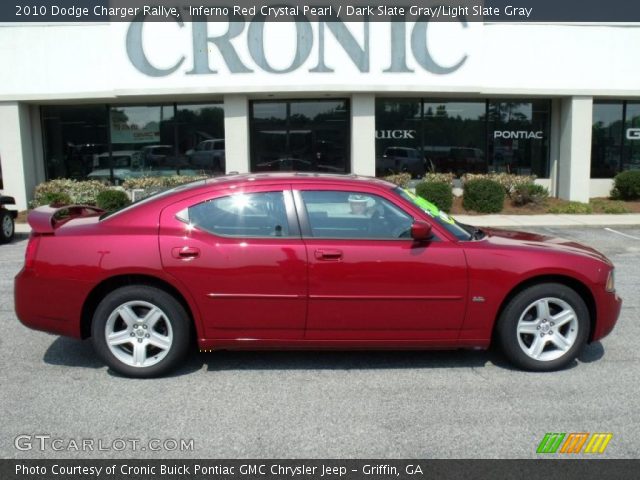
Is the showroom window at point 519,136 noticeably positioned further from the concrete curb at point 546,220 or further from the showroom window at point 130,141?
the showroom window at point 130,141

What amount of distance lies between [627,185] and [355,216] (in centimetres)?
1549

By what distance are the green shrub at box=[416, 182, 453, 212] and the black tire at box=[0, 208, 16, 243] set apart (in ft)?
32.1

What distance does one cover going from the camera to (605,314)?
4.59 metres

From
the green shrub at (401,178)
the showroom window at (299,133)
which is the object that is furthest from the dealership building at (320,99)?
the green shrub at (401,178)

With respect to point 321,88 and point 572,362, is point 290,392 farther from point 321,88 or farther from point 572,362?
point 321,88

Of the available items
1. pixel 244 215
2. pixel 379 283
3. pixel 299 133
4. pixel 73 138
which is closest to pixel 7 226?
pixel 73 138

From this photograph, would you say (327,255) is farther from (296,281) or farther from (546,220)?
(546,220)

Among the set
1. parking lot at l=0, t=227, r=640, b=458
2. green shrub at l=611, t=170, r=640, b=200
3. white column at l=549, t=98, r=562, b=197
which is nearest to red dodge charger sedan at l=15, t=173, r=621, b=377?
parking lot at l=0, t=227, r=640, b=458

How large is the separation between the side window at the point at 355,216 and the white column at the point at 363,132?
1202 cm

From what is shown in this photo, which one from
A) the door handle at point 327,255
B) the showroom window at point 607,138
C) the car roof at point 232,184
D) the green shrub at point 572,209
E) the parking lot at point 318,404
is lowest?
the parking lot at point 318,404

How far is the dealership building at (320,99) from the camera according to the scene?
52.0 ft

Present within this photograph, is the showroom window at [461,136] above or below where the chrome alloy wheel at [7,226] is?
above

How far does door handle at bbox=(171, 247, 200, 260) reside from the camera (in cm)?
434

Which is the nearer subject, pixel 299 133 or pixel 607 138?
pixel 299 133
